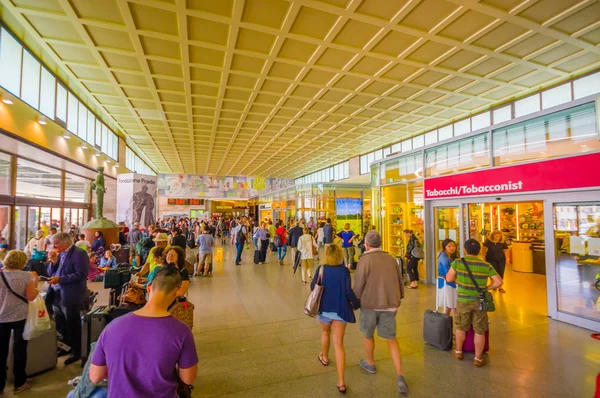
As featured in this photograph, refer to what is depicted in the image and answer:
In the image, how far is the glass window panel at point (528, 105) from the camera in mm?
11742

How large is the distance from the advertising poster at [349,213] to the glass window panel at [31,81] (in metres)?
13.6

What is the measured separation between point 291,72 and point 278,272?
6891 mm

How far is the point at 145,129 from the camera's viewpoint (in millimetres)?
16859

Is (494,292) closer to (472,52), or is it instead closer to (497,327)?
(497,327)

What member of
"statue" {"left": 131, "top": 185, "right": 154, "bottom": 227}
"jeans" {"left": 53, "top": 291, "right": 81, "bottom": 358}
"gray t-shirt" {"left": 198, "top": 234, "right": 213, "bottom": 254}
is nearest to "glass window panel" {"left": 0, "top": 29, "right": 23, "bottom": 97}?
"statue" {"left": 131, "top": 185, "right": 154, "bottom": 227}

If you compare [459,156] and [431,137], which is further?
[431,137]

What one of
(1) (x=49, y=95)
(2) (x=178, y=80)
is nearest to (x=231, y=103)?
(2) (x=178, y=80)

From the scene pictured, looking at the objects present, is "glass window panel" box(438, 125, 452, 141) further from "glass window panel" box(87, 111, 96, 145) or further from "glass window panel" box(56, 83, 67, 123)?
"glass window panel" box(87, 111, 96, 145)

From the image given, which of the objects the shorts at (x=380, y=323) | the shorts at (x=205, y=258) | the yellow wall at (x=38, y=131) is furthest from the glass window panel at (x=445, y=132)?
the yellow wall at (x=38, y=131)

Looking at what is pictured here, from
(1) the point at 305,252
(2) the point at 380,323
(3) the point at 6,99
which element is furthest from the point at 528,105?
(3) the point at 6,99

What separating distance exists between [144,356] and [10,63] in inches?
414

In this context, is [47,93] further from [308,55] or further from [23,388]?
[23,388]

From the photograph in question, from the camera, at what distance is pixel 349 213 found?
17016 millimetres

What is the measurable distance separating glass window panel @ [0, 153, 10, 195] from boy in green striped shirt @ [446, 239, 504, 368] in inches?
470
